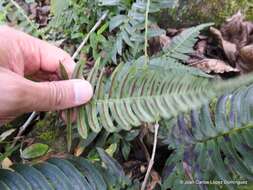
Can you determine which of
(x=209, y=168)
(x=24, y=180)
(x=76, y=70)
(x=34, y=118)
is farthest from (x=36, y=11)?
(x=209, y=168)

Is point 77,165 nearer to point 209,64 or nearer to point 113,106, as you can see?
point 113,106

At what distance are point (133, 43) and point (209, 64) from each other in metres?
0.45

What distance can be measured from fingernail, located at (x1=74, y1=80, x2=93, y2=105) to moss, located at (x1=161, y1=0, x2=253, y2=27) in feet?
4.06

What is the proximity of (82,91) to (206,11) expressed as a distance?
1325mm

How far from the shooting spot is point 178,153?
5.21 feet

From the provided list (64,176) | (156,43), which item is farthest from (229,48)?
(64,176)

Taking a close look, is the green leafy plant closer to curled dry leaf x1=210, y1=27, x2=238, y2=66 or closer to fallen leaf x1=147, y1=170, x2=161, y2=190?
fallen leaf x1=147, y1=170, x2=161, y2=190

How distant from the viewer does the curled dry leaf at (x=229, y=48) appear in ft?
7.61

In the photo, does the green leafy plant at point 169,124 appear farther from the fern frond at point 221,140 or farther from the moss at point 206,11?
the moss at point 206,11

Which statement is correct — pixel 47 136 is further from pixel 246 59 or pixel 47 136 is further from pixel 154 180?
pixel 246 59

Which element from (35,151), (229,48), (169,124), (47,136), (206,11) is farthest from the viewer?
(206,11)

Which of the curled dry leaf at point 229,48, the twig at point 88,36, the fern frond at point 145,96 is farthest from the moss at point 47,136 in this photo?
the curled dry leaf at point 229,48

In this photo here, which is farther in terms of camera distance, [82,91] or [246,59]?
[246,59]

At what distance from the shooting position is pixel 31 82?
1.43 metres
